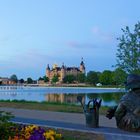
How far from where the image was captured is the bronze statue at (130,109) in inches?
332

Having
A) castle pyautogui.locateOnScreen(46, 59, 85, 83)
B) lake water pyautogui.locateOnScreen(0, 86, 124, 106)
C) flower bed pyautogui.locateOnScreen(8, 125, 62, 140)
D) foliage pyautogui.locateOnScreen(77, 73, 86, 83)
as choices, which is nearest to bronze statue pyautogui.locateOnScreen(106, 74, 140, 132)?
flower bed pyautogui.locateOnScreen(8, 125, 62, 140)

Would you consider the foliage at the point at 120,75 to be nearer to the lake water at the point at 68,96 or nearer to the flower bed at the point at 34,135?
the lake water at the point at 68,96

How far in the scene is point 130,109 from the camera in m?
8.68

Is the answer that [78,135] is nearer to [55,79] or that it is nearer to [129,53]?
[129,53]

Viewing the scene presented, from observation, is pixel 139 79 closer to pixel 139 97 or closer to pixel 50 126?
pixel 139 97

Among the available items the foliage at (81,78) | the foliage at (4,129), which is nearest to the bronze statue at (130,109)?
the foliage at (4,129)

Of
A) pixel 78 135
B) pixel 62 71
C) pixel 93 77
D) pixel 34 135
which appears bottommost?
pixel 78 135

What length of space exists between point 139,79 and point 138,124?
3.08ft

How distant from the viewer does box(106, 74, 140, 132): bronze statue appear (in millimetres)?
8445

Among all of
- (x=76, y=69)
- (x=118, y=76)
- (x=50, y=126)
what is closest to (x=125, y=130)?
(x=50, y=126)

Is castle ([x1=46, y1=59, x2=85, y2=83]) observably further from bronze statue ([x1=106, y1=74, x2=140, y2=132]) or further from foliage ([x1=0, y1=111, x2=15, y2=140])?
foliage ([x1=0, y1=111, x2=15, y2=140])

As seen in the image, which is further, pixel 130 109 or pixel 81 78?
pixel 81 78

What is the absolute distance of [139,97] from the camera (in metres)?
8.77

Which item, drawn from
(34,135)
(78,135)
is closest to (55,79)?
(78,135)
